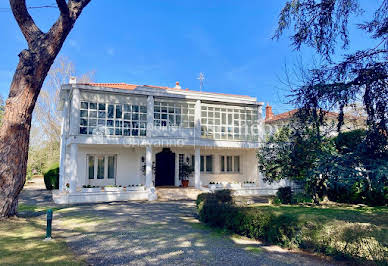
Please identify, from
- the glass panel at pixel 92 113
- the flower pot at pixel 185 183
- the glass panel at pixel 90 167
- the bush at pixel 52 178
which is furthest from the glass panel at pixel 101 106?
the bush at pixel 52 178

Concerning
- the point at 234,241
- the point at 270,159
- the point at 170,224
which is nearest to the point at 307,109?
the point at 234,241

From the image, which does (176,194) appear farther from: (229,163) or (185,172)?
(229,163)

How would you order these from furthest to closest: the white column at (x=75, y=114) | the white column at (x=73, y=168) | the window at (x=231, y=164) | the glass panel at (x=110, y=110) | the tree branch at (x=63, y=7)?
1. the window at (x=231, y=164)
2. the glass panel at (x=110, y=110)
3. the white column at (x=75, y=114)
4. the white column at (x=73, y=168)
5. the tree branch at (x=63, y=7)

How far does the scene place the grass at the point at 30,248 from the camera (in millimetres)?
5895

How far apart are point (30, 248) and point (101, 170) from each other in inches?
493

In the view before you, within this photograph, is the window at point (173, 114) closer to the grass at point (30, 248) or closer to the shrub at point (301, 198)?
the shrub at point (301, 198)

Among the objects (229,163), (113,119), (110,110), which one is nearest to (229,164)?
(229,163)

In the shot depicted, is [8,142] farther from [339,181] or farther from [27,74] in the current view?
[339,181]

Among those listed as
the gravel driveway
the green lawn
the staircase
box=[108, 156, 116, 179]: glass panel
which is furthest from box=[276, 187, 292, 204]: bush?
box=[108, 156, 116, 179]: glass panel

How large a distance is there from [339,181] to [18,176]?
10467 millimetres

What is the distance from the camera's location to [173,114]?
778 inches

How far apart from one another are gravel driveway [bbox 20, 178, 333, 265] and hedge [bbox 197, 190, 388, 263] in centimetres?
31

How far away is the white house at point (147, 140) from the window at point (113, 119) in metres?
0.06

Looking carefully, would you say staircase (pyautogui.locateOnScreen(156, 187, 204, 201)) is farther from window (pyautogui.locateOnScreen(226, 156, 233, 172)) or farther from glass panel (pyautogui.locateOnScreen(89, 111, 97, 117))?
glass panel (pyautogui.locateOnScreen(89, 111, 97, 117))
